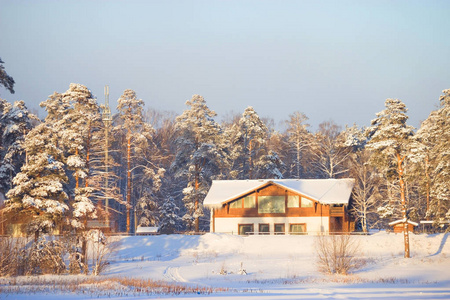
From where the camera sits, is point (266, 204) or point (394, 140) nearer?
point (394, 140)

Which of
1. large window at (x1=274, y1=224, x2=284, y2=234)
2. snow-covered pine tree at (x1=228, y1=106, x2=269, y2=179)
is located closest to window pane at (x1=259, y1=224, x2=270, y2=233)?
large window at (x1=274, y1=224, x2=284, y2=234)

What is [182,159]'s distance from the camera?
59031mm

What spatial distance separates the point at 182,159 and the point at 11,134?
19949mm

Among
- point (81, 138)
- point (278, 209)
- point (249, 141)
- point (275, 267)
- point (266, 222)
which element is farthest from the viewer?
point (249, 141)

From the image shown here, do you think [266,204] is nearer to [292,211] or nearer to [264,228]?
[264,228]

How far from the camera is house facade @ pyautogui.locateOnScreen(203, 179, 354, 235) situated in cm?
5244

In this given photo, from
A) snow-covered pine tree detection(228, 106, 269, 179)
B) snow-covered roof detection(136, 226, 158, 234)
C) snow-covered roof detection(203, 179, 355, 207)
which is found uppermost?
snow-covered pine tree detection(228, 106, 269, 179)

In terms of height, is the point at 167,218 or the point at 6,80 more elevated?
A: the point at 6,80

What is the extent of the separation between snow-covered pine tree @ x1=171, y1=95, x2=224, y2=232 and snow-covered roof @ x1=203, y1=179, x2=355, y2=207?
6.43 ft

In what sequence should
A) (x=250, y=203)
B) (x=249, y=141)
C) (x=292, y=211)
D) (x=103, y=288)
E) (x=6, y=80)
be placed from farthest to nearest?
(x=249, y=141), (x=250, y=203), (x=292, y=211), (x=6, y=80), (x=103, y=288)

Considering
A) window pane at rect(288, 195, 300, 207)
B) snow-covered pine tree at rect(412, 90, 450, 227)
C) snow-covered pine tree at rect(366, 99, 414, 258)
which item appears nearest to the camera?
snow-covered pine tree at rect(412, 90, 450, 227)

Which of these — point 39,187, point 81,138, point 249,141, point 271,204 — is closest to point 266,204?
point 271,204

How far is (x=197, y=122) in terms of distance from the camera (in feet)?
192

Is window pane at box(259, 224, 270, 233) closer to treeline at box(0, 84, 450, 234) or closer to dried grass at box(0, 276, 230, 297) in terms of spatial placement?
treeline at box(0, 84, 450, 234)
